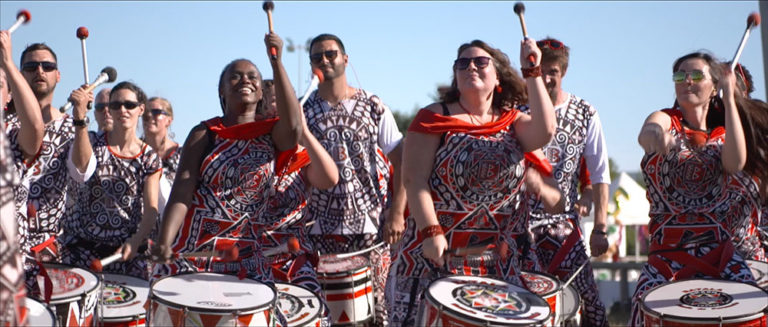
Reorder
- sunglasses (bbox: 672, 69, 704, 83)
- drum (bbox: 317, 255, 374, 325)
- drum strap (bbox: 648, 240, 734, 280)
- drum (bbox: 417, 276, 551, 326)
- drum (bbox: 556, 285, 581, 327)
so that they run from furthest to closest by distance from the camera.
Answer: drum (bbox: 317, 255, 374, 325), drum (bbox: 556, 285, 581, 327), sunglasses (bbox: 672, 69, 704, 83), drum strap (bbox: 648, 240, 734, 280), drum (bbox: 417, 276, 551, 326)

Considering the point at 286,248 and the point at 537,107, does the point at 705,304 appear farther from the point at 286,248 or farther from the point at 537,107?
the point at 286,248

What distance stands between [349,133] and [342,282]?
101cm

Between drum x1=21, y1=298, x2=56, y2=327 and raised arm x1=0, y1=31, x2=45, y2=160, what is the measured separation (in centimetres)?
108

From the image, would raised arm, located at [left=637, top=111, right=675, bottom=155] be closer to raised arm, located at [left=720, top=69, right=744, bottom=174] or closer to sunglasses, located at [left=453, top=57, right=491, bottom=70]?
raised arm, located at [left=720, top=69, right=744, bottom=174]

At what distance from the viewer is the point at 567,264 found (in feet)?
24.2

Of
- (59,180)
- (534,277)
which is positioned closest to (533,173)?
(534,277)

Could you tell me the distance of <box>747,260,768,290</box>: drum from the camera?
688 centimetres

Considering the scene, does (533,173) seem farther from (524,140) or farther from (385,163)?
(385,163)

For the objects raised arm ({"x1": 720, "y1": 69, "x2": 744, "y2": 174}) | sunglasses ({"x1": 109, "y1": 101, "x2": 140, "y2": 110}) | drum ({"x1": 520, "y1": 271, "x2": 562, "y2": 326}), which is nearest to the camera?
drum ({"x1": 520, "y1": 271, "x2": 562, "y2": 326})

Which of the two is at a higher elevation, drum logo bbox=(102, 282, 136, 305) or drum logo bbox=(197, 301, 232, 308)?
drum logo bbox=(197, 301, 232, 308)

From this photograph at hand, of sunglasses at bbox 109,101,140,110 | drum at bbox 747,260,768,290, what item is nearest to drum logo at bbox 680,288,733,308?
drum at bbox 747,260,768,290

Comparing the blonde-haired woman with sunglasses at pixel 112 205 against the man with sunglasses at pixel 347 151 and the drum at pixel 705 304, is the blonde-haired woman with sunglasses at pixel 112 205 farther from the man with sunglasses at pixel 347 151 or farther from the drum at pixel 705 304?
the drum at pixel 705 304

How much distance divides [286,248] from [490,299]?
1.46 meters

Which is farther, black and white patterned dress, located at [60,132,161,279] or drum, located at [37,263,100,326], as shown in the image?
black and white patterned dress, located at [60,132,161,279]
